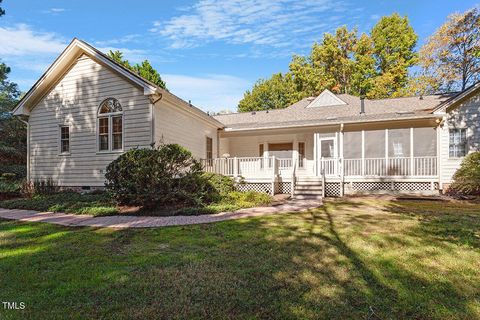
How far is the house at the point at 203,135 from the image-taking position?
10742 mm

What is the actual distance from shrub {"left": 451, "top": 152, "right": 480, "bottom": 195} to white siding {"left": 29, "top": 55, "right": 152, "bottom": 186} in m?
12.6

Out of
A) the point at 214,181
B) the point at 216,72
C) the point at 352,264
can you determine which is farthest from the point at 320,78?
the point at 352,264

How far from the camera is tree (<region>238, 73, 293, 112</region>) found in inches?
1486

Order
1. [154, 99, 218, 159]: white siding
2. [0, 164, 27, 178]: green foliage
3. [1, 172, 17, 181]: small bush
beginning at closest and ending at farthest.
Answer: [154, 99, 218, 159]: white siding → [1, 172, 17, 181]: small bush → [0, 164, 27, 178]: green foliage

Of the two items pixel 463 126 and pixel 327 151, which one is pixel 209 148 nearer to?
pixel 327 151

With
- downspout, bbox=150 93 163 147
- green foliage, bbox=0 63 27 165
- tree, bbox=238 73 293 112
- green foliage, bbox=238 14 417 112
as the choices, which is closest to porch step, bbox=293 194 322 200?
downspout, bbox=150 93 163 147

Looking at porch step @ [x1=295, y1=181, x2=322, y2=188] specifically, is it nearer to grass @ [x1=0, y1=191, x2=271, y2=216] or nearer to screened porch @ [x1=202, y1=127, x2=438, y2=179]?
screened porch @ [x1=202, y1=127, x2=438, y2=179]

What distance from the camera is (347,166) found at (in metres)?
12.9

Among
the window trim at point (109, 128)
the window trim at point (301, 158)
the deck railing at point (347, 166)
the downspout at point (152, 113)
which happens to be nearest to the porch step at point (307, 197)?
the deck railing at point (347, 166)

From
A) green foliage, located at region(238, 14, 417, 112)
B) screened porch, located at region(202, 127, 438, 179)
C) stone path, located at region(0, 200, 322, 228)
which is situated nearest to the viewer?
stone path, located at region(0, 200, 322, 228)

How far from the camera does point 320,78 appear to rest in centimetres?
2944

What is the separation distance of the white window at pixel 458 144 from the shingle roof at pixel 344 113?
1.44 m

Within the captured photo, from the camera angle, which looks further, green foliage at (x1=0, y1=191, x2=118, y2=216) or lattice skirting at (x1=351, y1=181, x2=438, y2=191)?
lattice skirting at (x1=351, y1=181, x2=438, y2=191)

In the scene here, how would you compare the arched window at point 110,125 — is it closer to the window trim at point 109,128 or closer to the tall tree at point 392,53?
the window trim at point 109,128
